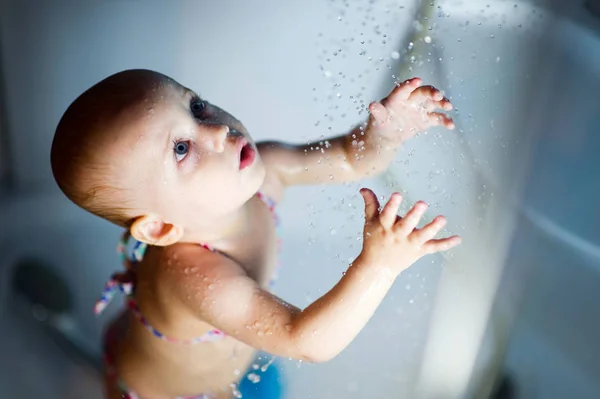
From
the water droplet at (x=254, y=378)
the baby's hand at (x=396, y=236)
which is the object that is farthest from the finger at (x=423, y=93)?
the water droplet at (x=254, y=378)

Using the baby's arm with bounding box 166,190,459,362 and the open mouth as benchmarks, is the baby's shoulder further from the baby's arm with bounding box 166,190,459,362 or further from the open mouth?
the open mouth

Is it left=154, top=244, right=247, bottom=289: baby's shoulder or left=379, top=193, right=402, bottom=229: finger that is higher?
left=379, top=193, right=402, bottom=229: finger

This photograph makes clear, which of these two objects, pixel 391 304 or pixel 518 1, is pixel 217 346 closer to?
pixel 391 304

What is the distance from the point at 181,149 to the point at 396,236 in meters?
0.21

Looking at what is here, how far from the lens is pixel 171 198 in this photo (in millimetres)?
719

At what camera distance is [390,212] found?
627 millimetres

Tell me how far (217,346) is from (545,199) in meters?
0.41

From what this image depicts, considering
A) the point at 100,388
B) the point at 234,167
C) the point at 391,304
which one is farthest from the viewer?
the point at 100,388

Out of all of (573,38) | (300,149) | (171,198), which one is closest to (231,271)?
(171,198)

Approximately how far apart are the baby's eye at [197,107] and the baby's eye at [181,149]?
4 centimetres

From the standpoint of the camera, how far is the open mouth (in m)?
0.73

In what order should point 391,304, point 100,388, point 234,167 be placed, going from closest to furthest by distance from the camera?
point 234,167 < point 391,304 < point 100,388

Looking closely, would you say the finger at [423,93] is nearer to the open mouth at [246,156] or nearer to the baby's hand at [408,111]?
the baby's hand at [408,111]

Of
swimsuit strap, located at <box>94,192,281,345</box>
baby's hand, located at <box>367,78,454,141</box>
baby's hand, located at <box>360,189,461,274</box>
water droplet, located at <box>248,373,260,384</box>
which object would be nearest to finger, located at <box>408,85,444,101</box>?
baby's hand, located at <box>367,78,454,141</box>
